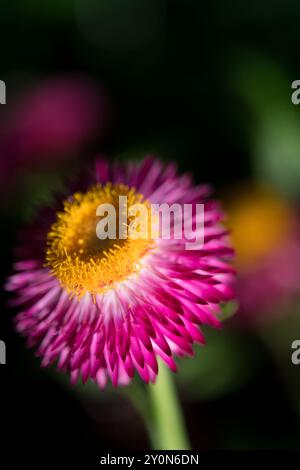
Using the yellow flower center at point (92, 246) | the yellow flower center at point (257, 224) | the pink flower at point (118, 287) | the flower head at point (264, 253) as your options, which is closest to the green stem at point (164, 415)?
the pink flower at point (118, 287)

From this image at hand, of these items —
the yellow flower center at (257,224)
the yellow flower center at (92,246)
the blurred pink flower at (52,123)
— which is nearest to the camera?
the yellow flower center at (92,246)

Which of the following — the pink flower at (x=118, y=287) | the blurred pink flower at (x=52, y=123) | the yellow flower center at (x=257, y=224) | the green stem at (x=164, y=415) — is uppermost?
the blurred pink flower at (x=52, y=123)

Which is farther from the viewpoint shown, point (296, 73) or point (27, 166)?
point (296, 73)

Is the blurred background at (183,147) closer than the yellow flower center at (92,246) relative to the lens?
No

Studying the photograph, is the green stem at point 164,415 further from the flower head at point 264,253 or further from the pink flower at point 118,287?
the flower head at point 264,253

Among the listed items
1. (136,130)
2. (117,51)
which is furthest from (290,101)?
(117,51)

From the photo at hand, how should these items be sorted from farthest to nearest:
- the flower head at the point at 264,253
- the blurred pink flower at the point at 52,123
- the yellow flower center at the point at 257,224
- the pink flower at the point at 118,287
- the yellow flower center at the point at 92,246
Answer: the blurred pink flower at the point at 52,123 < the yellow flower center at the point at 257,224 < the flower head at the point at 264,253 < the yellow flower center at the point at 92,246 < the pink flower at the point at 118,287

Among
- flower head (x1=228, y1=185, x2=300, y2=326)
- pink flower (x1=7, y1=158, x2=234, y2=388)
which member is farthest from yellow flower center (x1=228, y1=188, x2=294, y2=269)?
pink flower (x1=7, y1=158, x2=234, y2=388)

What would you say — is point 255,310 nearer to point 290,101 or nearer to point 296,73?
point 290,101

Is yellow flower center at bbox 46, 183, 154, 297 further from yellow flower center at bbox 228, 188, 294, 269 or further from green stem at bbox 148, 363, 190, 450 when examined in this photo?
yellow flower center at bbox 228, 188, 294, 269
